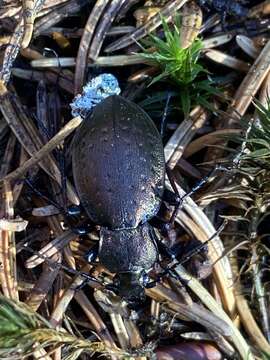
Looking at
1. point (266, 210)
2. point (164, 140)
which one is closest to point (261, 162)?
point (266, 210)

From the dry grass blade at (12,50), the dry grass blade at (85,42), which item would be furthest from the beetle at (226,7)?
the dry grass blade at (12,50)

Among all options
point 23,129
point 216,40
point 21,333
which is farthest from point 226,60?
point 21,333

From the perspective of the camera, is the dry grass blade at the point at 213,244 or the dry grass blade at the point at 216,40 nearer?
the dry grass blade at the point at 213,244

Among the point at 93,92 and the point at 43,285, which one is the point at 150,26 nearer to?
the point at 93,92

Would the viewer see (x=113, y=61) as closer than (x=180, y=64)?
No

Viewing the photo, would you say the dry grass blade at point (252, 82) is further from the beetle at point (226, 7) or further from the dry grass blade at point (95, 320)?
the dry grass blade at point (95, 320)

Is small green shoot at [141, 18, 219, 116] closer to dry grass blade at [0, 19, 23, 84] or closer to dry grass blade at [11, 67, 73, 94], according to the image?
dry grass blade at [11, 67, 73, 94]
